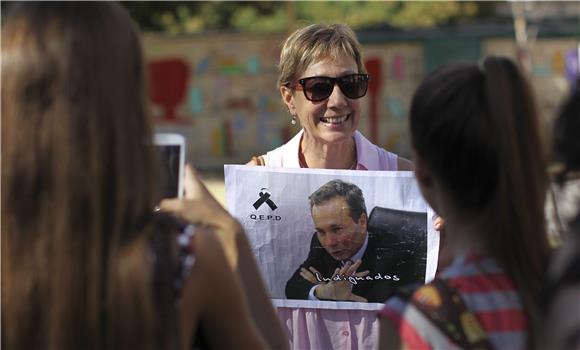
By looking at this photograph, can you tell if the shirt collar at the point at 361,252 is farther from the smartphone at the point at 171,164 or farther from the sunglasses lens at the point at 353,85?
the smartphone at the point at 171,164

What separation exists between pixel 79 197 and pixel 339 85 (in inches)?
66.6

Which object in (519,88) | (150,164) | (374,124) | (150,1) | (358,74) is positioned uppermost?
(150,1)

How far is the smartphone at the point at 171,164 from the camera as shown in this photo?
6.89ft

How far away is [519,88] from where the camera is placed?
5.77ft

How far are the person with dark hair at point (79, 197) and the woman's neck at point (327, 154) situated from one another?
161cm

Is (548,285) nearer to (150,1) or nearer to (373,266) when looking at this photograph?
(373,266)

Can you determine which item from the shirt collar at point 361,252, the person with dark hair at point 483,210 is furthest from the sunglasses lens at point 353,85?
the person with dark hair at point 483,210

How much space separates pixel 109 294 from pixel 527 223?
0.79 m

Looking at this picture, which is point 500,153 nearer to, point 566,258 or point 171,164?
point 566,258

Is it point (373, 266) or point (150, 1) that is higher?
point (150, 1)

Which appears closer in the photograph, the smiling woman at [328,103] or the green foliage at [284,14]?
the smiling woman at [328,103]

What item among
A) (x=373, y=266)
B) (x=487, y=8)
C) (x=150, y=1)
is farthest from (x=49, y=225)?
(x=487, y=8)

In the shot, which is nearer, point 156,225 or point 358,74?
point 156,225

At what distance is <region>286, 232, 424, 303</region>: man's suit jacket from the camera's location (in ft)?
9.36
